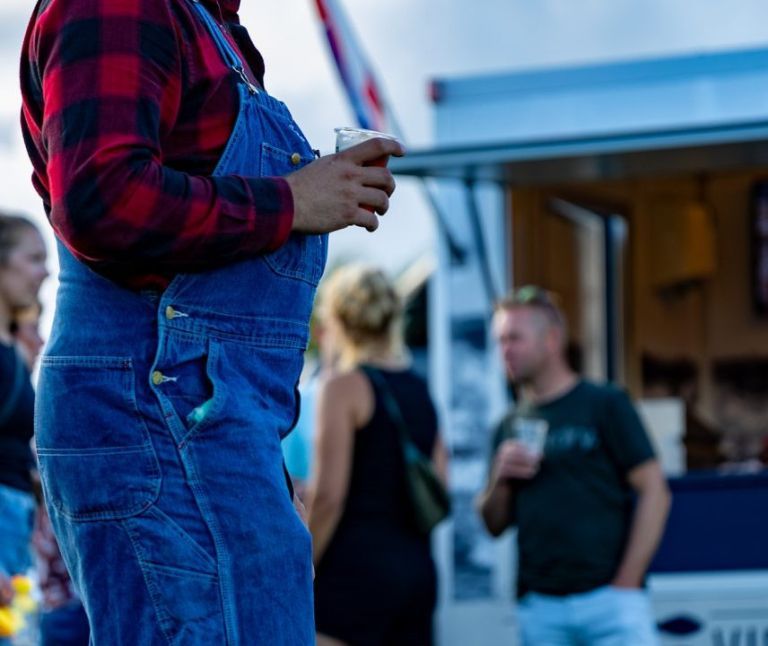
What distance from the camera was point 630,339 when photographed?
8258mm

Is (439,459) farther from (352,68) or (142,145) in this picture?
(142,145)

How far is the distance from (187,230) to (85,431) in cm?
26

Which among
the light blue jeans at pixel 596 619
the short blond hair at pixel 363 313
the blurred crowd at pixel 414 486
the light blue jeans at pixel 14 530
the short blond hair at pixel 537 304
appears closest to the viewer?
the light blue jeans at pixel 14 530

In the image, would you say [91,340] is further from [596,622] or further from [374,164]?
[596,622]

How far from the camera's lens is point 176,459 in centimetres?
168

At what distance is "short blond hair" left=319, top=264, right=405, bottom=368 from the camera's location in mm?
4828

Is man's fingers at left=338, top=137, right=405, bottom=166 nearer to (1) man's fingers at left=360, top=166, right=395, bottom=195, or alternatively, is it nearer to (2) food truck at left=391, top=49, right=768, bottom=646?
(1) man's fingers at left=360, top=166, right=395, bottom=195

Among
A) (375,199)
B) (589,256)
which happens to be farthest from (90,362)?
(589,256)

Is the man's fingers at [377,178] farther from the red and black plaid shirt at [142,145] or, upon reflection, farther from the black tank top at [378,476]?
the black tank top at [378,476]

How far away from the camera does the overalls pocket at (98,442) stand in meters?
1.68

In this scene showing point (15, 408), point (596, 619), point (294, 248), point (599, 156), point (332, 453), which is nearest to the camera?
point (294, 248)

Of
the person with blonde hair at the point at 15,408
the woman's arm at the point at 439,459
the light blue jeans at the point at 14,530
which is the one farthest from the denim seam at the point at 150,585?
the woman's arm at the point at 439,459

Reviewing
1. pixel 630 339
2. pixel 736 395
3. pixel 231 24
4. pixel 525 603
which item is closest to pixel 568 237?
pixel 630 339

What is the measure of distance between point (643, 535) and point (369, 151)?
322 cm
